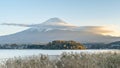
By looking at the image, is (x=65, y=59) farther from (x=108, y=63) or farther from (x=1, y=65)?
(x=1, y=65)

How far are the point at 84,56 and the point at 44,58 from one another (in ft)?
5.15

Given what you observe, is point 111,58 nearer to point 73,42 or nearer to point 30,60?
point 30,60

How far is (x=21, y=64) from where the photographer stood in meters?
12.0

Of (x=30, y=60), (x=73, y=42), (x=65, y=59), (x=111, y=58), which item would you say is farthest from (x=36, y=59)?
(x=73, y=42)

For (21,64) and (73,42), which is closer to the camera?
(21,64)

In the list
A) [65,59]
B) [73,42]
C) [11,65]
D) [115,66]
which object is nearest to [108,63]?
[115,66]

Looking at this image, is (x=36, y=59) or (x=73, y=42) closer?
(x=36, y=59)

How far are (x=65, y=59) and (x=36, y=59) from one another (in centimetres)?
104

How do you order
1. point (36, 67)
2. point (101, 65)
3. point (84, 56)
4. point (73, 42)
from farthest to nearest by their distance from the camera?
1. point (73, 42)
2. point (84, 56)
3. point (101, 65)
4. point (36, 67)

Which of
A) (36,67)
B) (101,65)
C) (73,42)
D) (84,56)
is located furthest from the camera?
(73,42)

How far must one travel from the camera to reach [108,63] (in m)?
13.5

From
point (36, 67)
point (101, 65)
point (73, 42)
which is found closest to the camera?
point (36, 67)

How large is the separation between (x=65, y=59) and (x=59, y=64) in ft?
1.30

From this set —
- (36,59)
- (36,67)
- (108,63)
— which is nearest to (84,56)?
(108,63)
